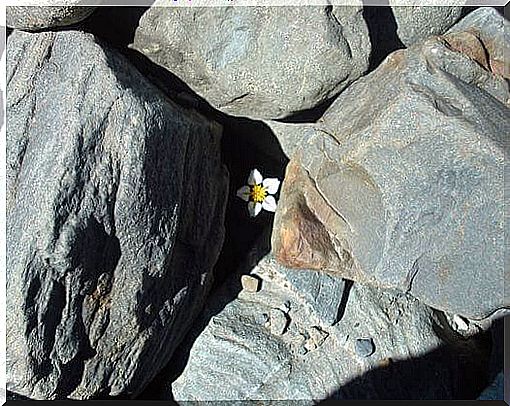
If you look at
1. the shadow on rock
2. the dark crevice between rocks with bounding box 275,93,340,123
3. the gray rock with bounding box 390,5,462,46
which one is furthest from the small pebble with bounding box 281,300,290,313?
the gray rock with bounding box 390,5,462,46

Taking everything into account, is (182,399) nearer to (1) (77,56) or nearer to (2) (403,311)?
(2) (403,311)

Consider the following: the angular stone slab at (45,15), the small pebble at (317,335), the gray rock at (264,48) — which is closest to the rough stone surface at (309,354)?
the small pebble at (317,335)

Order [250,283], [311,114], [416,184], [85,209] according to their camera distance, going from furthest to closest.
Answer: [250,283] < [311,114] < [416,184] < [85,209]

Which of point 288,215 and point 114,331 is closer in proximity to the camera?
point 114,331

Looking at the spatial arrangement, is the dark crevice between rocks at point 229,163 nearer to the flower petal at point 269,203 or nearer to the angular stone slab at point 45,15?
the flower petal at point 269,203

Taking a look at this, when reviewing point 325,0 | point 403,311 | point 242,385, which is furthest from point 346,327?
point 325,0

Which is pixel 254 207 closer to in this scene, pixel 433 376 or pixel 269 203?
pixel 269 203

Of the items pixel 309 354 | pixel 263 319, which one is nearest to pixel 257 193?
pixel 263 319

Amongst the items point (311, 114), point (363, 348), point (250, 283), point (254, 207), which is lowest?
point (363, 348)
